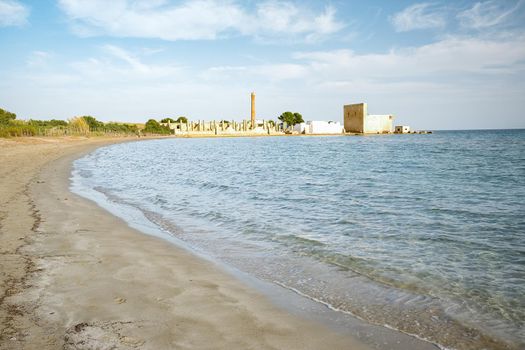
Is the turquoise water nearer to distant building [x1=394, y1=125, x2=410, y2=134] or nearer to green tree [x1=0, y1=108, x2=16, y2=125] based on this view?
green tree [x1=0, y1=108, x2=16, y2=125]

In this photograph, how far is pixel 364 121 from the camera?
117125mm

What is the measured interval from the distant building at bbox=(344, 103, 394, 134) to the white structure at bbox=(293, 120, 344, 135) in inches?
117

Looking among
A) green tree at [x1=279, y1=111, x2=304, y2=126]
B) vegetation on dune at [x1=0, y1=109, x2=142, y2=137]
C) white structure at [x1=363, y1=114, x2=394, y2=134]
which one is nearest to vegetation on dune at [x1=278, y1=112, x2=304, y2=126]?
green tree at [x1=279, y1=111, x2=304, y2=126]

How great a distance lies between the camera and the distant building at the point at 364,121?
4628 inches

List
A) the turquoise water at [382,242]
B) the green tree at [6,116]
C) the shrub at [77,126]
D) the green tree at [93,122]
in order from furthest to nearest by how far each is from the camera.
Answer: the green tree at [93,122] < the shrub at [77,126] < the green tree at [6,116] < the turquoise water at [382,242]

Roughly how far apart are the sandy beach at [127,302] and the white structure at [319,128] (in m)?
Answer: 119

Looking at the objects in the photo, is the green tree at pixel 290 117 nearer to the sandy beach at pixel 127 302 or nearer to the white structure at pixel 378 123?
the white structure at pixel 378 123

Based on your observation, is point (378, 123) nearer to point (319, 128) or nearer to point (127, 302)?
point (319, 128)

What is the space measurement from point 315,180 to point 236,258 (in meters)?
11.0

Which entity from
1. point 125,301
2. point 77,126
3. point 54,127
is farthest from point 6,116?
point 125,301

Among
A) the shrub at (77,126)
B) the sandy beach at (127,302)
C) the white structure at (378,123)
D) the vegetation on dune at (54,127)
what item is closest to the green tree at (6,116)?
the vegetation on dune at (54,127)

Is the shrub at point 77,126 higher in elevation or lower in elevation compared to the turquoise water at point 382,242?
higher

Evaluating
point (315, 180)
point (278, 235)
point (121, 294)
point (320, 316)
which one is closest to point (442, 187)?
point (315, 180)

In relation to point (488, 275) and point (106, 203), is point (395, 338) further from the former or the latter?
point (106, 203)
